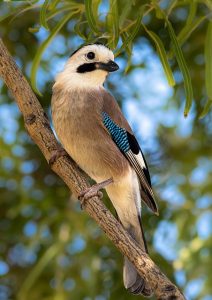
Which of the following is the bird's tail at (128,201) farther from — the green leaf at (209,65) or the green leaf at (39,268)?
the green leaf at (209,65)

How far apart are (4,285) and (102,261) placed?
0.67 meters

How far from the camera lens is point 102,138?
3869mm

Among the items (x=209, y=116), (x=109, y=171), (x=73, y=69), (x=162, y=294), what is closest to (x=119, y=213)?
(x=109, y=171)

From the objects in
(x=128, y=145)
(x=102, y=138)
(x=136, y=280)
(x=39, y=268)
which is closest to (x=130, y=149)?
(x=128, y=145)

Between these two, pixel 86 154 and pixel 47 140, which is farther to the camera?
pixel 86 154

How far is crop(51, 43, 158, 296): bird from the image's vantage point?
3785mm

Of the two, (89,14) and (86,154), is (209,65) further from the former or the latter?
(86,154)

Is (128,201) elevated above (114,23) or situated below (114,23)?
below

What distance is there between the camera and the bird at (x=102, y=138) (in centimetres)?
379

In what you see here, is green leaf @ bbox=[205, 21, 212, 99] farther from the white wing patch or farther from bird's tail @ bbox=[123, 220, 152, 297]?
bird's tail @ bbox=[123, 220, 152, 297]

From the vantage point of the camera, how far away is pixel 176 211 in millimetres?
4957

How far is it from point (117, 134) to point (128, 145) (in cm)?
8

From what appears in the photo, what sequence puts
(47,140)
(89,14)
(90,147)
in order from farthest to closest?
(90,147) → (47,140) → (89,14)

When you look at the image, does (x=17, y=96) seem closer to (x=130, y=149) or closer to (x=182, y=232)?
(x=130, y=149)
